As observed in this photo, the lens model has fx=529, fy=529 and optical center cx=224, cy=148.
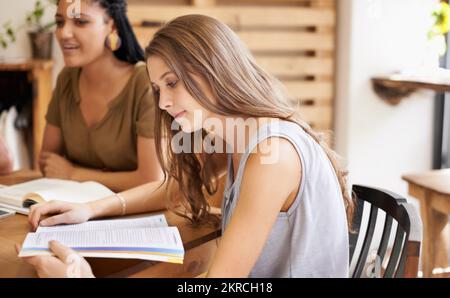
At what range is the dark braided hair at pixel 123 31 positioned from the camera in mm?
→ 1525

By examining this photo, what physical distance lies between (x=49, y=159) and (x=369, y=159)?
5.46ft

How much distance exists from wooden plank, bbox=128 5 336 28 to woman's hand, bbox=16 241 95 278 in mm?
1831

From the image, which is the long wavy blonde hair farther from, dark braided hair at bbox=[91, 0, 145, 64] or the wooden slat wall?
the wooden slat wall

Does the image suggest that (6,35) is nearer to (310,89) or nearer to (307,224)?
(310,89)

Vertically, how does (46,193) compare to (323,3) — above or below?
below

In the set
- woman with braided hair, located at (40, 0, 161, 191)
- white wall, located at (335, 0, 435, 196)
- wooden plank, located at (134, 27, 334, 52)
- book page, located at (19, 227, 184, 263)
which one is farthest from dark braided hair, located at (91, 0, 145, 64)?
white wall, located at (335, 0, 435, 196)

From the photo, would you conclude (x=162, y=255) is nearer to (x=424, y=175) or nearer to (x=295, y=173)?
(x=295, y=173)

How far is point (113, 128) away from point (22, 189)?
35 cm

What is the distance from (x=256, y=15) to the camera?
2.59 meters

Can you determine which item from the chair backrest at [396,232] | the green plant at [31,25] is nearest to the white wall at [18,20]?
the green plant at [31,25]

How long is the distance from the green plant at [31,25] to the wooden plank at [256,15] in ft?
1.40

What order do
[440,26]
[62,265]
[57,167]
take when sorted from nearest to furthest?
[62,265]
[57,167]
[440,26]

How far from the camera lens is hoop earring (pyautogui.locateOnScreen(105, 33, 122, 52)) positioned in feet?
5.09

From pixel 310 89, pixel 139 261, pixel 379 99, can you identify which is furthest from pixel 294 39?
pixel 139 261
